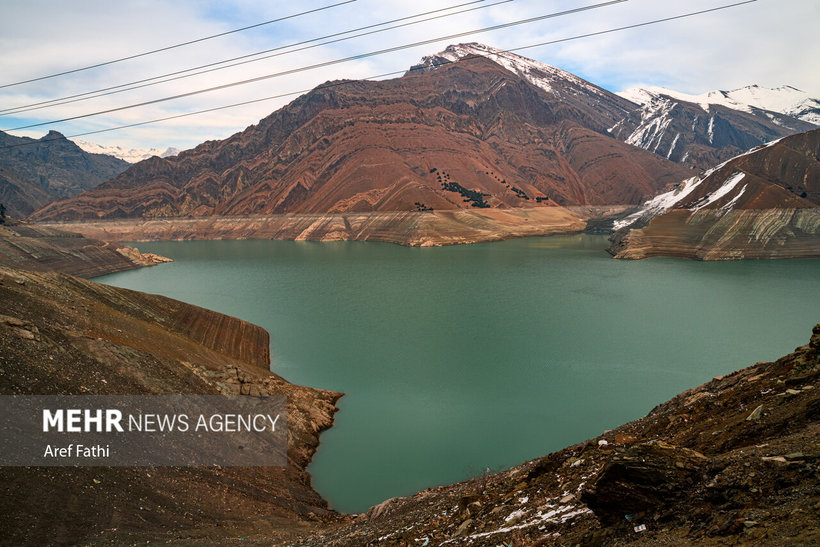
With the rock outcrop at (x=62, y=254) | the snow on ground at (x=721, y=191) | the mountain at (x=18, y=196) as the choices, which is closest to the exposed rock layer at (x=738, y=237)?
the snow on ground at (x=721, y=191)

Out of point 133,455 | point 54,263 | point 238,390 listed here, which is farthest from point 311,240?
point 133,455

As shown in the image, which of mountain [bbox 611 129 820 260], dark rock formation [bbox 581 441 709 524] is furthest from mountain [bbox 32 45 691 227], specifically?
dark rock formation [bbox 581 441 709 524]

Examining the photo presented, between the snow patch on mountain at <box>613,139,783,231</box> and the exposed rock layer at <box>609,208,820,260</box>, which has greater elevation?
the snow patch on mountain at <box>613,139,783,231</box>

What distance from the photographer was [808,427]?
636 cm

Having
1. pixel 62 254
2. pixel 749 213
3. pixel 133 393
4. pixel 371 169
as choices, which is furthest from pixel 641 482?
pixel 371 169

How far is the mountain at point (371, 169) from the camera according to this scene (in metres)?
→ 137

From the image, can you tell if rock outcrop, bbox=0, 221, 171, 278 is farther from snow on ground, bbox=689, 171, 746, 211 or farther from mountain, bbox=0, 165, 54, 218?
mountain, bbox=0, 165, 54, 218

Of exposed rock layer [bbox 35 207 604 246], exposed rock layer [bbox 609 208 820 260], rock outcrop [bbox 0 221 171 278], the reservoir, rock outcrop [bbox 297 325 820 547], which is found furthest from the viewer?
exposed rock layer [bbox 35 207 604 246]

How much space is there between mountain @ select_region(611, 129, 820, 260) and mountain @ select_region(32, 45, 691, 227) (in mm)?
54530

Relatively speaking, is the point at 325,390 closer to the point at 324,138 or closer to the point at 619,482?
the point at 619,482

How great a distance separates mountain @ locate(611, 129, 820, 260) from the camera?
68562 mm

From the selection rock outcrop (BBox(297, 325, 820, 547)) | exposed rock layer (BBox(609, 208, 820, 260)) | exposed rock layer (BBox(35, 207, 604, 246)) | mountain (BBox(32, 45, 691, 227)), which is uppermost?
mountain (BBox(32, 45, 691, 227))

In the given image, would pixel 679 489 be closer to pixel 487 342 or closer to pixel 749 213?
pixel 487 342
